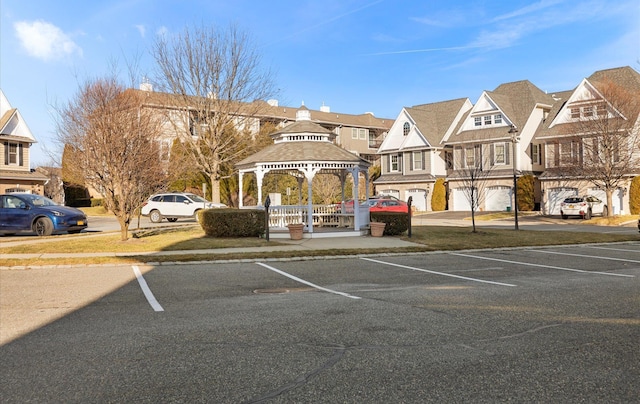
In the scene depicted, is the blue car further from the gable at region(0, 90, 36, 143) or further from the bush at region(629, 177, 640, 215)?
the bush at region(629, 177, 640, 215)

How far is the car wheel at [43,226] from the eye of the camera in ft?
69.3

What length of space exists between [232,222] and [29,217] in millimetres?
8659

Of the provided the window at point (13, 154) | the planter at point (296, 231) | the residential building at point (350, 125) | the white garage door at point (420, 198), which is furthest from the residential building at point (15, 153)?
the white garage door at point (420, 198)

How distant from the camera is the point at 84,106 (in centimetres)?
2398

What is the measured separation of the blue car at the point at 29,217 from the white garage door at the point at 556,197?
114ft

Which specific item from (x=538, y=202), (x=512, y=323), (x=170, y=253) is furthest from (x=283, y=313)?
(x=538, y=202)

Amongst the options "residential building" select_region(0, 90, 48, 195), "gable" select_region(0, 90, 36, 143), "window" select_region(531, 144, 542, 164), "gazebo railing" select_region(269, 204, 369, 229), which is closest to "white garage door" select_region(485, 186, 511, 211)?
"window" select_region(531, 144, 542, 164)

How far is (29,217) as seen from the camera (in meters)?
21.1

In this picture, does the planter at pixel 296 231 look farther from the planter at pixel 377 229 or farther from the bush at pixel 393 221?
the bush at pixel 393 221

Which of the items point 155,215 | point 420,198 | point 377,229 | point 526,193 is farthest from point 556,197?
point 155,215

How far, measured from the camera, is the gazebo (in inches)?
836

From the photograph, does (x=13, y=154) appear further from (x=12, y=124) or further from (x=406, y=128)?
(x=406, y=128)

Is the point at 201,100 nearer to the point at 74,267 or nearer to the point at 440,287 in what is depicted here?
the point at 74,267

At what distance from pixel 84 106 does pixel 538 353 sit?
23.8 meters
